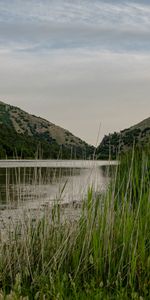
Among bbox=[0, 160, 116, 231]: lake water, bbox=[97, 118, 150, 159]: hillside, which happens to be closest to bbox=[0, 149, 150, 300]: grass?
bbox=[0, 160, 116, 231]: lake water

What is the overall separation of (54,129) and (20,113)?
1315 cm

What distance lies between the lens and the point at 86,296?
5016 mm

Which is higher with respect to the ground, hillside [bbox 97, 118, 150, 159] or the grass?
hillside [bbox 97, 118, 150, 159]

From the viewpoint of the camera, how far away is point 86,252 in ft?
19.6

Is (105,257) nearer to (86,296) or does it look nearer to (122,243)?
(122,243)

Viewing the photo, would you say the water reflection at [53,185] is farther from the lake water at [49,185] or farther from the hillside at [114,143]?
the hillside at [114,143]

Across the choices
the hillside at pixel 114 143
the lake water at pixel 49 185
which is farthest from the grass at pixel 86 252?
the hillside at pixel 114 143

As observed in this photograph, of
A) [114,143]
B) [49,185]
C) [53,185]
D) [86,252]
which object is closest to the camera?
[86,252]

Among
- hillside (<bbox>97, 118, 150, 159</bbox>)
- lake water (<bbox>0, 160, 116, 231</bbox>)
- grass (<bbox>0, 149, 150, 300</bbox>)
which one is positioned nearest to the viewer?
grass (<bbox>0, 149, 150, 300</bbox>)

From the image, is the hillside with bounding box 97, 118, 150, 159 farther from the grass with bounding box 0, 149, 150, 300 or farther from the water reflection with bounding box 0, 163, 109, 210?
the grass with bounding box 0, 149, 150, 300

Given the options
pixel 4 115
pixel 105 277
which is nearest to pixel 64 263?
pixel 105 277

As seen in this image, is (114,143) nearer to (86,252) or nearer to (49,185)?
(49,185)

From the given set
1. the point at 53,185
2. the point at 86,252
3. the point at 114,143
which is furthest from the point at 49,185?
the point at 86,252

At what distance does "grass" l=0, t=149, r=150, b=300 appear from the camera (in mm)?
5602
